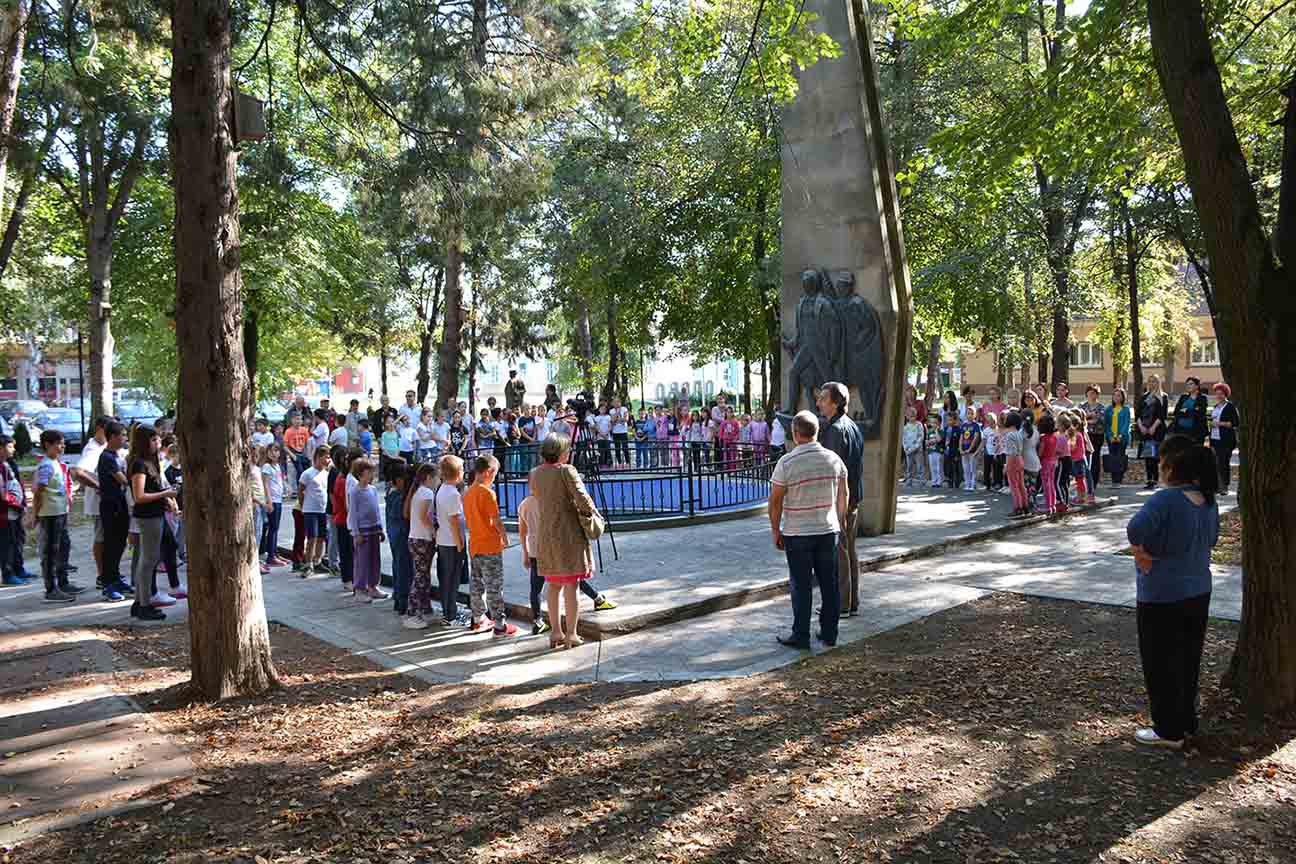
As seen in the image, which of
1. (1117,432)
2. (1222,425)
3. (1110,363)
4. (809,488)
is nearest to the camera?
(809,488)

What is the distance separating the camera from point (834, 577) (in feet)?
23.1

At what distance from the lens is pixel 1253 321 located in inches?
195

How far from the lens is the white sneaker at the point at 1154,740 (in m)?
4.92

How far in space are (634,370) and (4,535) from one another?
43688 millimetres

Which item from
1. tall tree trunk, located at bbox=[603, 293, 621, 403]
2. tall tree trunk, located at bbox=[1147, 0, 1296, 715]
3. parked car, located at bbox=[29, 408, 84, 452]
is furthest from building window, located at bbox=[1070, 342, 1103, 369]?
tall tree trunk, located at bbox=[1147, 0, 1296, 715]

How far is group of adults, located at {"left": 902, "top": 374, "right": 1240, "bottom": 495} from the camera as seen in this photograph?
47.8 ft

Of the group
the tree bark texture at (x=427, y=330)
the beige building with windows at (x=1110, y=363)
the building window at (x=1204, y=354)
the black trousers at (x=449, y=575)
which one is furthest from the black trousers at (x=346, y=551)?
the building window at (x=1204, y=354)

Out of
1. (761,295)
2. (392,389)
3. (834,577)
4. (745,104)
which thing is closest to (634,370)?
(761,295)

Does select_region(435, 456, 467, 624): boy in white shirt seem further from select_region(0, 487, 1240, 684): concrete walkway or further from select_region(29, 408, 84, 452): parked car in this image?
select_region(29, 408, 84, 452): parked car

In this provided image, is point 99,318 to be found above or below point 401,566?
above

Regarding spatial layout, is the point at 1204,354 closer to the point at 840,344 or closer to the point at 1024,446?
the point at 1024,446

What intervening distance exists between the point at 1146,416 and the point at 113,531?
15.6 m

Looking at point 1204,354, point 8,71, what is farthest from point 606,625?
point 1204,354

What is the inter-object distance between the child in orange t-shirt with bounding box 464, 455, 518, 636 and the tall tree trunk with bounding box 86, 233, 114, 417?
15299mm
